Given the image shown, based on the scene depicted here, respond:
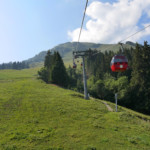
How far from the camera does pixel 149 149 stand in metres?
11.4

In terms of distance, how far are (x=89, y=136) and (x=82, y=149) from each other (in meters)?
2.47

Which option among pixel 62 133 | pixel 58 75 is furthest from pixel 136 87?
pixel 62 133

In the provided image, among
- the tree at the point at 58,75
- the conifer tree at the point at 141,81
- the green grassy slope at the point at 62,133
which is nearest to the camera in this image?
the green grassy slope at the point at 62,133

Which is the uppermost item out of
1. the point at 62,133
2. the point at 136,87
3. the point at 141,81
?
the point at 141,81

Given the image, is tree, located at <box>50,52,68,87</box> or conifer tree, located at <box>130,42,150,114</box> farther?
tree, located at <box>50,52,68,87</box>

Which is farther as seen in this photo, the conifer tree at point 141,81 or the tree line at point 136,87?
the tree line at point 136,87

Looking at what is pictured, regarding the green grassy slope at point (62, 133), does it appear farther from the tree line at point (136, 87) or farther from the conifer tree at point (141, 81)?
the tree line at point (136, 87)

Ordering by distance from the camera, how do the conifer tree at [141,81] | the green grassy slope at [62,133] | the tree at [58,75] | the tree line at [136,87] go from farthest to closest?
the tree at [58,75] → the tree line at [136,87] → the conifer tree at [141,81] → the green grassy slope at [62,133]

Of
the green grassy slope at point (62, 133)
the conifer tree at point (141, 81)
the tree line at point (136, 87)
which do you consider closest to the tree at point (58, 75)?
the tree line at point (136, 87)

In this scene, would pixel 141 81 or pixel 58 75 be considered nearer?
pixel 141 81

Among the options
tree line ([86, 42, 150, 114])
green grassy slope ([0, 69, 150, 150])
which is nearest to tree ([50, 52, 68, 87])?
tree line ([86, 42, 150, 114])

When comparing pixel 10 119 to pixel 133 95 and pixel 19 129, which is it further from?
pixel 133 95

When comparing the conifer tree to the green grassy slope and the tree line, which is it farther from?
the green grassy slope

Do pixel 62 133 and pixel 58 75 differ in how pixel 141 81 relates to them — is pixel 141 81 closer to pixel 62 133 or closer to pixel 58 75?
pixel 58 75
